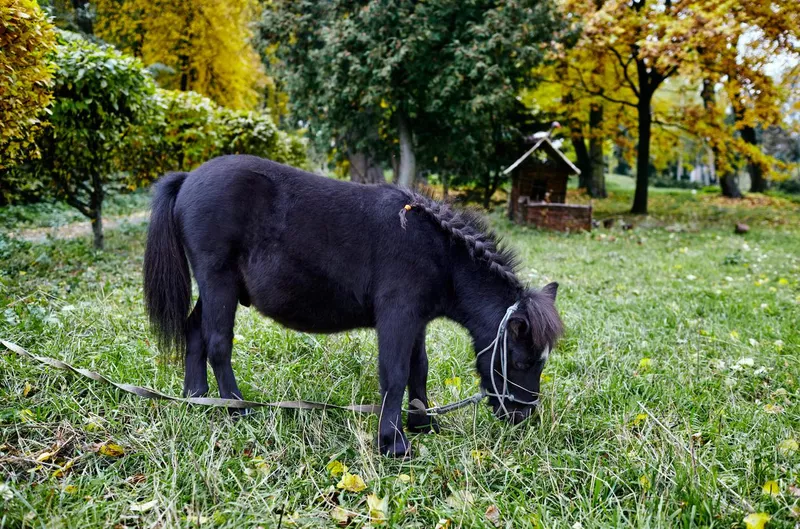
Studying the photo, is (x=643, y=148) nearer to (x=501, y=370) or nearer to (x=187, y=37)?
(x=187, y=37)

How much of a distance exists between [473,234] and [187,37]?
18.4 m

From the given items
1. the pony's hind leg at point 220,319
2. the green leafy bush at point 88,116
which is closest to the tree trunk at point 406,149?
the green leafy bush at point 88,116

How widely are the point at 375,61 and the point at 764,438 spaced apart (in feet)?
39.0

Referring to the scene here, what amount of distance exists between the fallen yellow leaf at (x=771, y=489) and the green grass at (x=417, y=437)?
0.04m

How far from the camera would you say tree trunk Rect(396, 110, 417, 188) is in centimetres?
1452

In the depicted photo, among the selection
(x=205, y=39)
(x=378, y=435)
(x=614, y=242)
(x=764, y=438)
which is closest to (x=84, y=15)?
(x=205, y=39)

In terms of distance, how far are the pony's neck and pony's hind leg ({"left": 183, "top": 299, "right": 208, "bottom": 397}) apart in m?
1.68

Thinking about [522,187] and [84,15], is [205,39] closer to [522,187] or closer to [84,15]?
[84,15]

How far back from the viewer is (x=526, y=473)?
2744 millimetres

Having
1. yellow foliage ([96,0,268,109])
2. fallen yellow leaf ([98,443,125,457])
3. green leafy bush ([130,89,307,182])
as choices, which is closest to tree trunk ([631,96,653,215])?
green leafy bush ([130,89,307,182])

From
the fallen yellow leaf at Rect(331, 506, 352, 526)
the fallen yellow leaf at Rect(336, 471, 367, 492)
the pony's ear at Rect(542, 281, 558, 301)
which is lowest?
the fallen yellow leaf at Rect(331, 506, 352, 526)

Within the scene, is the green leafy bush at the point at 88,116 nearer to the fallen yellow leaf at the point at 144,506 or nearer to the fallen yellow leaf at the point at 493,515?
the fallen yellow leaf at the point at 144,506

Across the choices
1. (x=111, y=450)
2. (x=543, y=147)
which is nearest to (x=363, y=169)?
(x=543, y=147)

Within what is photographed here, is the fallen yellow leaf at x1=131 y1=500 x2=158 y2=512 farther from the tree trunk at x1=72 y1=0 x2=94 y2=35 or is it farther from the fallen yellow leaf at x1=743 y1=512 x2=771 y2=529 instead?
the tree trunk at x1=72 y1=0 x2=94 y2=35
